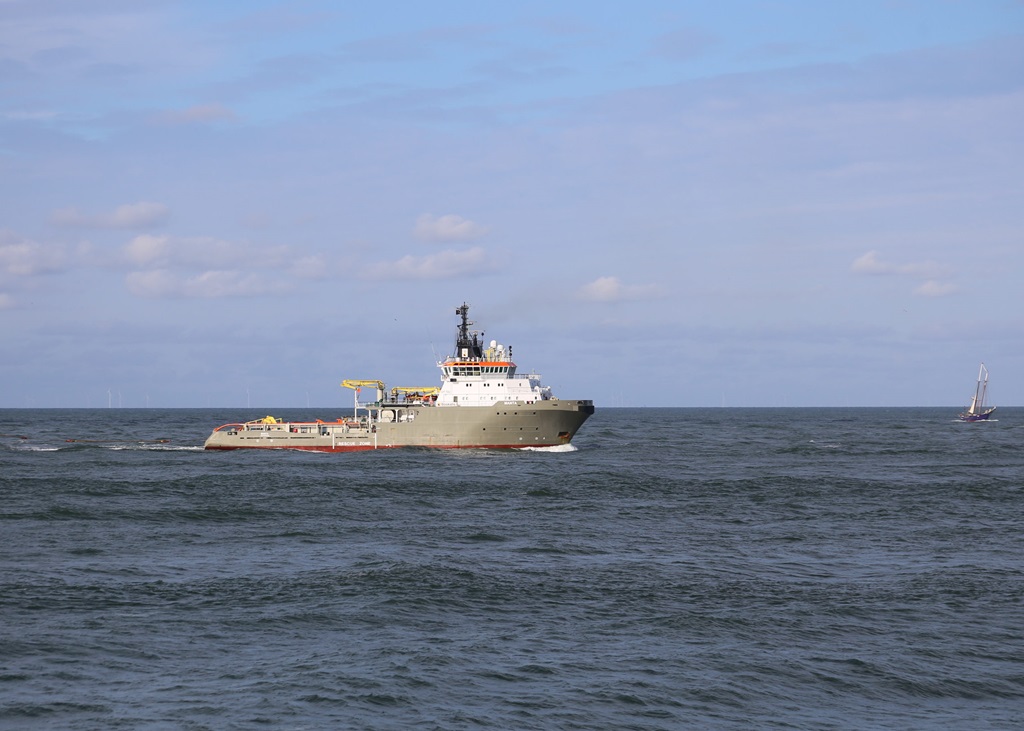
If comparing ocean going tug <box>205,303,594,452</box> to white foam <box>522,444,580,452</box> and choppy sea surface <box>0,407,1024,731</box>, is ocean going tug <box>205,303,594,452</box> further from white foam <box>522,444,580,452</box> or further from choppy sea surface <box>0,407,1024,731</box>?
choppy sea surface <box>0,407,1024,731</box>

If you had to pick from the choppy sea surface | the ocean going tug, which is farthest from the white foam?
the choppy sea surface

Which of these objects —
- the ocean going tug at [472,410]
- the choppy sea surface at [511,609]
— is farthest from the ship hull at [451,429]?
the choppy sea surface at [511,609]

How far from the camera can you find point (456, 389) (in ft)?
256

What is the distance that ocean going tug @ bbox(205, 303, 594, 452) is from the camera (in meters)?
77.3

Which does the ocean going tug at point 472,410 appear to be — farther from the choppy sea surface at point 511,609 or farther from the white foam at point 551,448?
the choppy sea surface at point 511,609

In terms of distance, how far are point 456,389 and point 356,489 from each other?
2267cm

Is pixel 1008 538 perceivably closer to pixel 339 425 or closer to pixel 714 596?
pixel 714 596

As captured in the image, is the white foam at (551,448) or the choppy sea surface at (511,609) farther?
the white foam at (551,448)

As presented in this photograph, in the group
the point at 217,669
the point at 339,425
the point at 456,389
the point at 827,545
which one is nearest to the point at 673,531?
the point at 827,545

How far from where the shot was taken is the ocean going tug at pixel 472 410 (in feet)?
254

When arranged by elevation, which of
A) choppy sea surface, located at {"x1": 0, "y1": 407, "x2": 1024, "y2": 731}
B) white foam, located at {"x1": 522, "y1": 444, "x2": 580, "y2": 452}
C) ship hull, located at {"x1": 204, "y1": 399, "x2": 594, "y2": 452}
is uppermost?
ship hull, located at {"x1": 204, "y1": 399, "x2": 594, "y2": 452}

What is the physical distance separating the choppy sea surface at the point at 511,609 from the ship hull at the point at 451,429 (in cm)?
2182

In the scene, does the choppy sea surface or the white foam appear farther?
the white foam

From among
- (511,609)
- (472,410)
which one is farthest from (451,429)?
(511,609)
